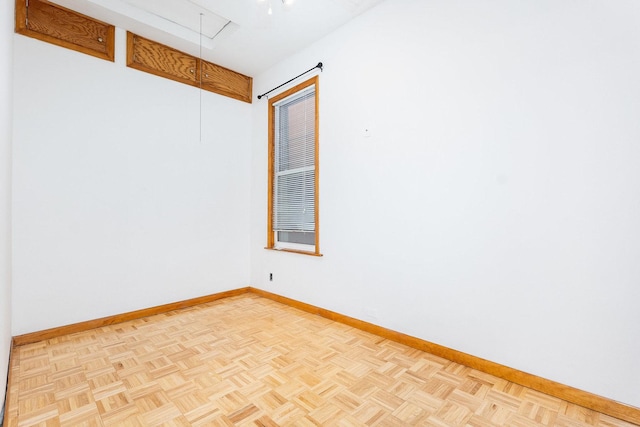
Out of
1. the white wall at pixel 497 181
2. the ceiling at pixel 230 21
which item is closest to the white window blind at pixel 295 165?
the white wall at pixel 497 181

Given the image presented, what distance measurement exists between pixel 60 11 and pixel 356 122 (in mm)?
2884

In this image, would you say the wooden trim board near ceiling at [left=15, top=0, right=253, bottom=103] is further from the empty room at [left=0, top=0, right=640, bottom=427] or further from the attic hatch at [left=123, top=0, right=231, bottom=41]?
the attic hatch at [left=123, top=0, right=231, bottom=41]

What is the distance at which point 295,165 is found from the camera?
143 inches

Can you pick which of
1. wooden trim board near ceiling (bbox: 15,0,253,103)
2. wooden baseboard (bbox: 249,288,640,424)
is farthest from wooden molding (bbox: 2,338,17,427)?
wooden trim board near ceiling (bbox: 15,0,253,103)

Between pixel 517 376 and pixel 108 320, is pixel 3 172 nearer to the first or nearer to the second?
pixel 108 320

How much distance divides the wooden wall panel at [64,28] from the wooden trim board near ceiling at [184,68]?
22 centimetres

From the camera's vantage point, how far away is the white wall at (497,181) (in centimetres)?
165

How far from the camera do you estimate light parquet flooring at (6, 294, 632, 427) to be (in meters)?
1.61

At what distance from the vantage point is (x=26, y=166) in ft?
8.39

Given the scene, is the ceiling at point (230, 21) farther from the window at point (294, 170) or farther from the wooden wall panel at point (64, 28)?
the window at point (294, 170)

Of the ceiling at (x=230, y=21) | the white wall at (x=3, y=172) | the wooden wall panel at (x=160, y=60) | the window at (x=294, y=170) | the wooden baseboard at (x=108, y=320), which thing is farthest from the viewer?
the window at (x=294, y=170)

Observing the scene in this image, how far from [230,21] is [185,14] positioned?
0.44 m

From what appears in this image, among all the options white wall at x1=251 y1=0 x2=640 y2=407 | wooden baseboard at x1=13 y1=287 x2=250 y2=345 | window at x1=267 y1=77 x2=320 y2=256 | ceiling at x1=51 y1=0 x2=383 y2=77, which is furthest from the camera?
window at x1=267 y1=77 x2=320 y2=256

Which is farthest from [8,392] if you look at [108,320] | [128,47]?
[128,47]
